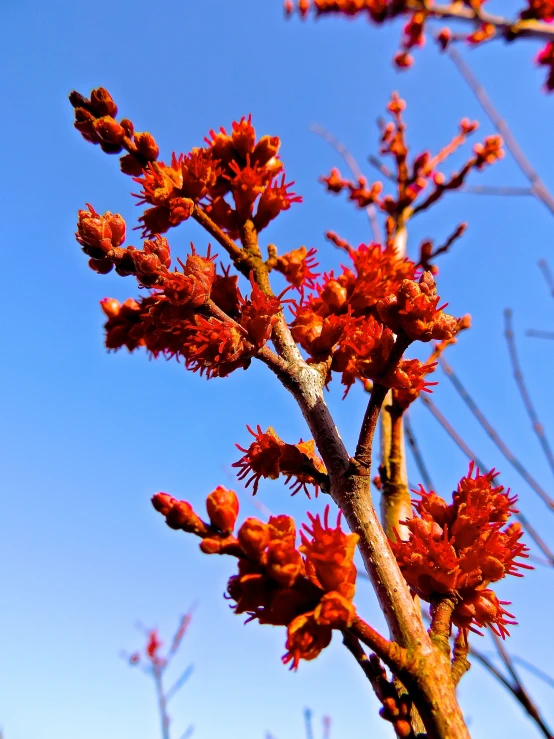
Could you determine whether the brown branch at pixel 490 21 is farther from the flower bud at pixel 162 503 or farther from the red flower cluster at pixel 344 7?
the flower bud at pixel 162 503

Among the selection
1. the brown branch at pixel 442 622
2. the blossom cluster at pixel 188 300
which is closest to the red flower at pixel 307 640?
the brown branch at pixel 442 622

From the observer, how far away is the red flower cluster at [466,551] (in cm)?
149

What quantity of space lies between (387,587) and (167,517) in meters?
0.56

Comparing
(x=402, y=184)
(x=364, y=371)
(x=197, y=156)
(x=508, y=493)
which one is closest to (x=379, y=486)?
(x=508, y=493)

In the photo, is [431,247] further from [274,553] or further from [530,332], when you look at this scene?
[274,553]

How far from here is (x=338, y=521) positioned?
1.28 m

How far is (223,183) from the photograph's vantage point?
2.13 meters


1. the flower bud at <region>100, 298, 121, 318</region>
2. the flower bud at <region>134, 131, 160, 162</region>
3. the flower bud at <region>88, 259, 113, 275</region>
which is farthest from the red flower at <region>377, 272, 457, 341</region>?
the flower bud at <region>100, 298, 121, 318</region>

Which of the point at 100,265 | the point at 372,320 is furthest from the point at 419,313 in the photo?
the point at 100,265

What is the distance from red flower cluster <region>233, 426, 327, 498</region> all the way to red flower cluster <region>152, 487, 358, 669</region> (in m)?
0.38

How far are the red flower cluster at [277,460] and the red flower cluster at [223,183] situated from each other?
2.72ft

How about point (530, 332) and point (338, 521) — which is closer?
point (338, 521)

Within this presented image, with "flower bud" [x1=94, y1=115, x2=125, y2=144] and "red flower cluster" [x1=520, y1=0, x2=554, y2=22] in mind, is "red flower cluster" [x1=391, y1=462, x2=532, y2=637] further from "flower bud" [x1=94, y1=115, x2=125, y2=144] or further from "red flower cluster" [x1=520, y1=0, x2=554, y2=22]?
"red flower cluster" [x1=520, y1=0, x2=554, y2=22]

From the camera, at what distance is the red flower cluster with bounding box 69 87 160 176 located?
1.92 meters
